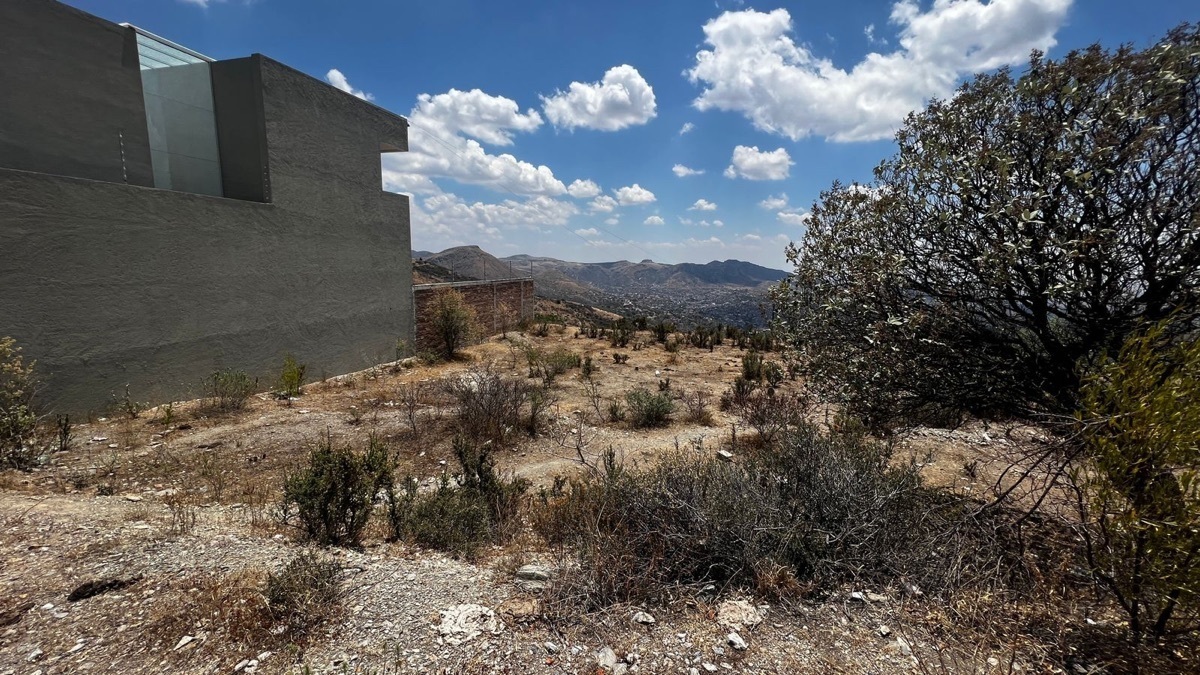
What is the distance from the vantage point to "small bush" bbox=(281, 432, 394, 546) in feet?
11.2

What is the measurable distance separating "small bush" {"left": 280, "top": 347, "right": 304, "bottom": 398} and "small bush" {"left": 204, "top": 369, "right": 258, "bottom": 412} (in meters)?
0.52

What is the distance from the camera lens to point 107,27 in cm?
733

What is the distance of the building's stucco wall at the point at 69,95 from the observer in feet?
21.1

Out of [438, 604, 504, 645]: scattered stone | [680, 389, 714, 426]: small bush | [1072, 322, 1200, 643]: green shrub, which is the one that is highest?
[1072, 322, 1200, 643]: green shrub

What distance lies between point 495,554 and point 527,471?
2.23 metres

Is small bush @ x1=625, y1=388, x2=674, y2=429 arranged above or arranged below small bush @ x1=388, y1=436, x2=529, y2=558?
below

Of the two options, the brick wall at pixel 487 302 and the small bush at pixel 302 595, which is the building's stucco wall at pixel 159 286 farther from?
the small bush at pixel 302 595

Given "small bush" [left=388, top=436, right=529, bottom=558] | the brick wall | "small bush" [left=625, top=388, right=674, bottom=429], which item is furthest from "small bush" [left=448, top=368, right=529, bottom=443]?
the brick wall

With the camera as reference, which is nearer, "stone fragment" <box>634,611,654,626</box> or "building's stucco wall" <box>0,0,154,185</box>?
"stone fragment" <box>634,611,654,626</box>

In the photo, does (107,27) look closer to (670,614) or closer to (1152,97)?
(670,614)

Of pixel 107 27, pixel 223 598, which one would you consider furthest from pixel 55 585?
pixel 107 27

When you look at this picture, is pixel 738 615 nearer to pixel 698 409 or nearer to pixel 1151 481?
pixel 1151 481

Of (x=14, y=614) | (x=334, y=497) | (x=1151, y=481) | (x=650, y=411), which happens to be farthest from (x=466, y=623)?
(x=650, y=411)

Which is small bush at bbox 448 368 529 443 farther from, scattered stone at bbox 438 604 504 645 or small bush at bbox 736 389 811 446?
scattered stone at bbox 438 604 504 645
